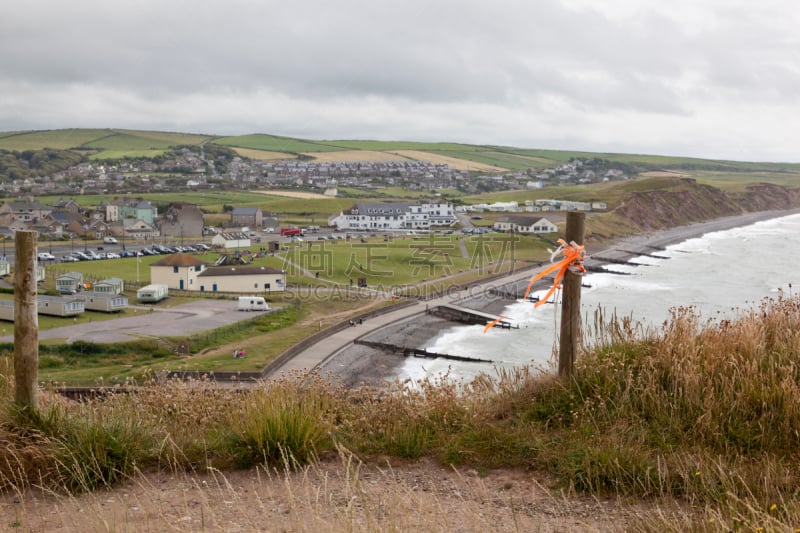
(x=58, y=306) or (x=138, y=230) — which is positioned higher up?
(x=138, y=230)

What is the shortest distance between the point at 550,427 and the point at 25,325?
4.59 meters

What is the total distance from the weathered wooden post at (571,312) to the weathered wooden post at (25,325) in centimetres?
465

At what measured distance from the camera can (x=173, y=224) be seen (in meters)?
86.8

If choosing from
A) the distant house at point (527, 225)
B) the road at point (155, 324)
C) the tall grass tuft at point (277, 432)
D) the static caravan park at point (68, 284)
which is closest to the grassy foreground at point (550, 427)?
the tall grass tuft at point (277, 432)

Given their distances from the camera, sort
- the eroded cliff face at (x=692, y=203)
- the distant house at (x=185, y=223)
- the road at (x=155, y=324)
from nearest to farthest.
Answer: the road at (x=155, y=324) → the distant house at (x=185, y=223) → the eroded cliff face at (x=692, y=203)

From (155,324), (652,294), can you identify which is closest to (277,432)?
(155,324)

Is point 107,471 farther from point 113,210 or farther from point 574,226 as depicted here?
point 113,210

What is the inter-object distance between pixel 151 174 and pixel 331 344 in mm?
154959

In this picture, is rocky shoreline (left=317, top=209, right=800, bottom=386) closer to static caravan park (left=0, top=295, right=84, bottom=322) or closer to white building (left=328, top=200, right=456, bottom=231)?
static caravan park (left=0, top=295, right=84, bottom=322)

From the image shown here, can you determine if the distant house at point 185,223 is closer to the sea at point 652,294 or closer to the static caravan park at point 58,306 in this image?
the static caravan park at point 58,306

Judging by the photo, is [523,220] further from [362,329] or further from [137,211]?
[137,211]

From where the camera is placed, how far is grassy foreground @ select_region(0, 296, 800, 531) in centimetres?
482

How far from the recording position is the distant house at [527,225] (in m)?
82.3

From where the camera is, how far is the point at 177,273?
4638 centimetres
